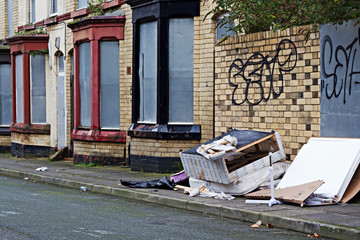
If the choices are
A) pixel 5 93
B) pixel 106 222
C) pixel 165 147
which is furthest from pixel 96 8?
pixel 106 222

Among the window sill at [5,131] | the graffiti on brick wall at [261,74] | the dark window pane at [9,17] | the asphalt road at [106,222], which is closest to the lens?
the asphalt road at [106,222]

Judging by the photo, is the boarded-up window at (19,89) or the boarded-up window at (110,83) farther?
the boarded-up window at (19,89)

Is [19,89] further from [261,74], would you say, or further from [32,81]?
[261,74]

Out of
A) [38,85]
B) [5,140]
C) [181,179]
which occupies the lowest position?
[5,140]

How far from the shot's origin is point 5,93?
85.9 ft

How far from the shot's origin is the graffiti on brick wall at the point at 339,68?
11.0 metres

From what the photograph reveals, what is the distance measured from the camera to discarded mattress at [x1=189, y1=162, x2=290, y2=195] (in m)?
11.1

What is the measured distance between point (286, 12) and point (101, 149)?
798 cm

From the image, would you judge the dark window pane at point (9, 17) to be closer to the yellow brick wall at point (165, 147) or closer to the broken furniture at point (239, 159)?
the yellow brick wall at point (165, 147)

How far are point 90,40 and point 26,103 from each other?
5753mm

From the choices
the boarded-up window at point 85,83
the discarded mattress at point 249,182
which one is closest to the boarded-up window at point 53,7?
the boarded-up window at point 85,83

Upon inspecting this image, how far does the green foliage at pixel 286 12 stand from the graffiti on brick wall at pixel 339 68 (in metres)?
0.43

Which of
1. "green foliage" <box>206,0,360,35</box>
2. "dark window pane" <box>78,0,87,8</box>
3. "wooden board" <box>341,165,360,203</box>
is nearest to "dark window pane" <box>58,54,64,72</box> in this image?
"dark window pane" <box>78,0,87,8</box>

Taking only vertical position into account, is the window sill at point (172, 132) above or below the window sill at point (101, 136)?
above
